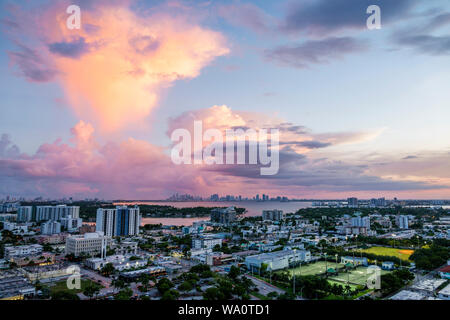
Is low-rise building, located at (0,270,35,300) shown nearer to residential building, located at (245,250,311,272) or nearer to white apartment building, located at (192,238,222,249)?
residential building, located at (245,250,311,272)

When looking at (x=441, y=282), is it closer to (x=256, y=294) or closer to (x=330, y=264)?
(x=330, y=264)

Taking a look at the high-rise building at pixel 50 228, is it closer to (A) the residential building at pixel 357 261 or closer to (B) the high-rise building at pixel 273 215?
(A) the residential building at pixel 357 261

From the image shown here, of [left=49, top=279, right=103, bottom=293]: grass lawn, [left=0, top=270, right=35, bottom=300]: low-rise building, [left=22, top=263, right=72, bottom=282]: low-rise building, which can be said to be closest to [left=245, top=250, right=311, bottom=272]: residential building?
[left=49, top=279, right=103, bottom=293]: grass lawn

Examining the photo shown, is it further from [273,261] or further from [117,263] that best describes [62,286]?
[273,261]

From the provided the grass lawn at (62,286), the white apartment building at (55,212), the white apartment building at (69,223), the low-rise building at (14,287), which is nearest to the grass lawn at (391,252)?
the grass lawn at (62,286)

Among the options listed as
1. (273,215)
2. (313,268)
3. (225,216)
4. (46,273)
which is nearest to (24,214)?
(225,216)
